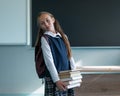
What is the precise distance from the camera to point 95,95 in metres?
3.02

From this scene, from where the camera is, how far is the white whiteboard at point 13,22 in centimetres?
332

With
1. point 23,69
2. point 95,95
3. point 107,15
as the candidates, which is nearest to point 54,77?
point 95,95

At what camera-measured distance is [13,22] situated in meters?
3.33

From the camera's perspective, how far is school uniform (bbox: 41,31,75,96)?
206 centimetres

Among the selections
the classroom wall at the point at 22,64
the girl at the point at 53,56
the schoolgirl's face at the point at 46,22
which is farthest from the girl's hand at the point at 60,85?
the classroom wall at the point at 22,64

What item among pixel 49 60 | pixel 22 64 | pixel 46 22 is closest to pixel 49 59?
pixel 49 60

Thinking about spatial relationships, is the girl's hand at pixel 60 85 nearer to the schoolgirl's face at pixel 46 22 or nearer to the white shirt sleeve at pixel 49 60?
the white shirt sleeve at pixel 49 60

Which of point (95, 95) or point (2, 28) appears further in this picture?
point (2, 28)

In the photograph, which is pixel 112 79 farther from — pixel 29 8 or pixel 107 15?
pixel 29 8

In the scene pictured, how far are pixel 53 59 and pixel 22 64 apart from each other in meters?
1.34

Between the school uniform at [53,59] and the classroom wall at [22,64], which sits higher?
the school uniform at [53,59]

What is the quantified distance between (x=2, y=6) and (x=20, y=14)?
0.25 m

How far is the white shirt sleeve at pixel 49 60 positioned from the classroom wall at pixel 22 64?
4.16 ft

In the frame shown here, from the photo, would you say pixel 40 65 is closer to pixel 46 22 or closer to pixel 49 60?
pixel 49 60
